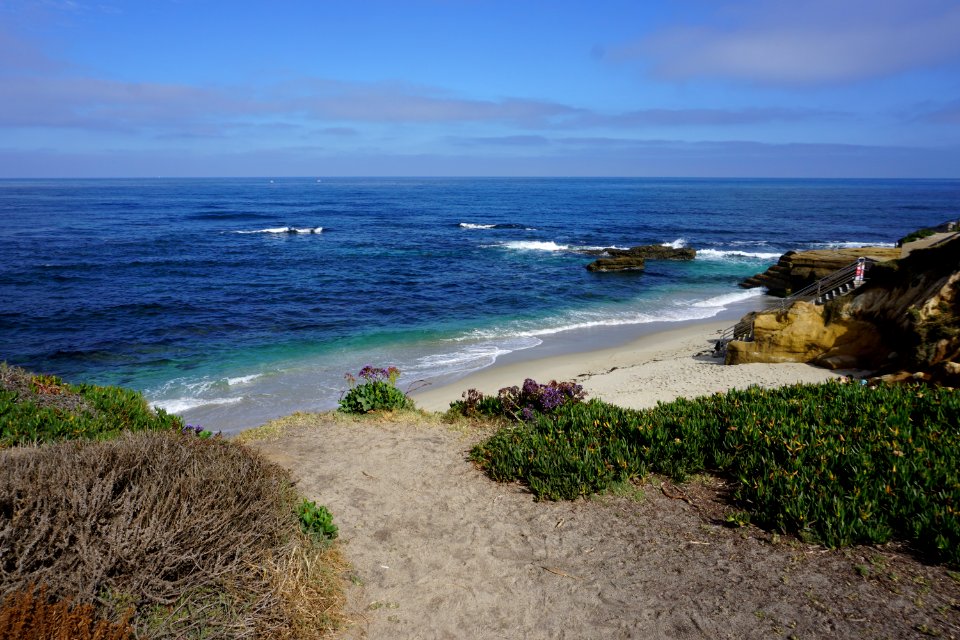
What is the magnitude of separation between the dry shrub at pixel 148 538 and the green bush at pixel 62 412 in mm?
2141

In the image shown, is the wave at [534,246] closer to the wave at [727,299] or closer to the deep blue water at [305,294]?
the deep blue water at [305,294]

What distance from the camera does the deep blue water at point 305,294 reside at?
18.0 meters

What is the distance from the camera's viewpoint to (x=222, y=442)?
A: 264 inches

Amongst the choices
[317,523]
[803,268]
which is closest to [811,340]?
[317,523]

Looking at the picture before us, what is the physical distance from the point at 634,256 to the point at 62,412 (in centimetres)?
3751

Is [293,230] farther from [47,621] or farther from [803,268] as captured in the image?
[47,621]

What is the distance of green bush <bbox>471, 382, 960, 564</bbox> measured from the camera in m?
5.55

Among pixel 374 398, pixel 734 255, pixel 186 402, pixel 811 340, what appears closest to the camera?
pixel 374 398

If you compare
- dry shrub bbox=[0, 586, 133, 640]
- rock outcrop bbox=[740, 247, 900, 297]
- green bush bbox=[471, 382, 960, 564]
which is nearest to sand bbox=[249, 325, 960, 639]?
green bush bbox=[471, 382, 960, 564]

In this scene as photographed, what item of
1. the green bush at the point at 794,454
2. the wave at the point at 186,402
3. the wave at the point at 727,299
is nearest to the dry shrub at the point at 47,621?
the green bush at the point at 794,454

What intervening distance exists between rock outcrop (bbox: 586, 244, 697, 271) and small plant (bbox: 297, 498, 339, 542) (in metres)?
33.0

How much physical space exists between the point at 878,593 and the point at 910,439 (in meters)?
2.50

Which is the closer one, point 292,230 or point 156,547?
point 156,547

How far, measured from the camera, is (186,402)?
15047 mm
